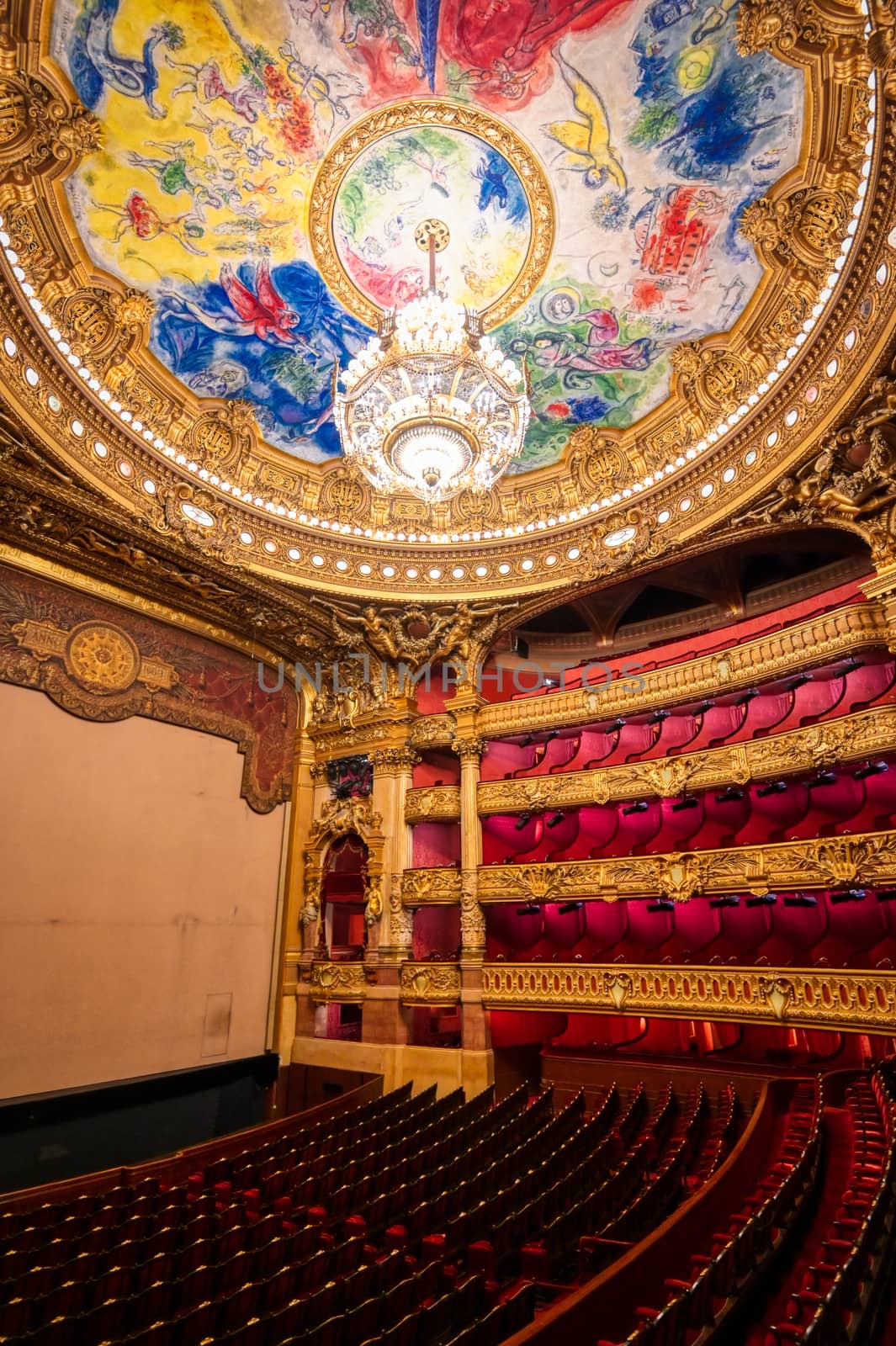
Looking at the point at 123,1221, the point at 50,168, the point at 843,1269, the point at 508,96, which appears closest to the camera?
the point at 843,1269

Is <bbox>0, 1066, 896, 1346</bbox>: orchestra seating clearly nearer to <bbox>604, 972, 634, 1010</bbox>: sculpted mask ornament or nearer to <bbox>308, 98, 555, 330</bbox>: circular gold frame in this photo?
<bbox>604, 972, 634, 1010</bbox>: sculpted mask ornament

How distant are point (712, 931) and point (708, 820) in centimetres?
174

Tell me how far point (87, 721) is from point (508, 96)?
32.1ft

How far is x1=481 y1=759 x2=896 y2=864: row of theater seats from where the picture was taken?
9797mm

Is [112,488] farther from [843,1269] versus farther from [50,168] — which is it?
[843,1269]

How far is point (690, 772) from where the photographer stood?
1013 cm

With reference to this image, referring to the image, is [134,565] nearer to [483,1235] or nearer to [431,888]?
[431,888]

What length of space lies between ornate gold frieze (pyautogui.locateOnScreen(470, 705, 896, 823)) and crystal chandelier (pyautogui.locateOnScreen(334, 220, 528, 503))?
5.07 meters

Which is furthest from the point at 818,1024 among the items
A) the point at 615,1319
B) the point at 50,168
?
the point at 50,168

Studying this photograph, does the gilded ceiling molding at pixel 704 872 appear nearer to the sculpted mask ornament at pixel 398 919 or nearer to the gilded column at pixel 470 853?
the gilded column at pixel 470 853

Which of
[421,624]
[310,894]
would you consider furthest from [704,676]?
[310,894]

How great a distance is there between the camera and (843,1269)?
2.58 meters

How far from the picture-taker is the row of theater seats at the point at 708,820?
980 cm

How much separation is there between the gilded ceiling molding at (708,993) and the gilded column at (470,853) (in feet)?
1.44
